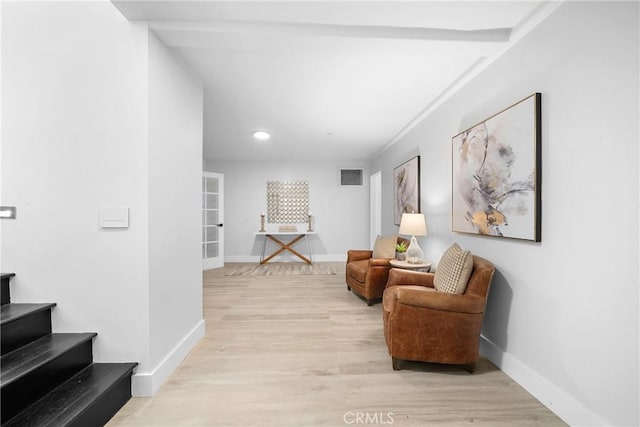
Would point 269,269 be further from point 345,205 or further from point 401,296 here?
point 401,296

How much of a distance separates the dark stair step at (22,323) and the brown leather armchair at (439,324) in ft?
6.96

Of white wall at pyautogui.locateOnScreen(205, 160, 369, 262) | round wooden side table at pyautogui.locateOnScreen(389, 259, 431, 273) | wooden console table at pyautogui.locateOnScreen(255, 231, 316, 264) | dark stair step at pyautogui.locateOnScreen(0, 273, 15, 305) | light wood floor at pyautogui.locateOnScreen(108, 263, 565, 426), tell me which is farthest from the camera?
white wall at pyautogui.locateOnScreen(205, 160, 369, 262)

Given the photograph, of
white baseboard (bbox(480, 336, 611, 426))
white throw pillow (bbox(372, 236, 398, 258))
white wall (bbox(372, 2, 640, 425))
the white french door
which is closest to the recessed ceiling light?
the white french door

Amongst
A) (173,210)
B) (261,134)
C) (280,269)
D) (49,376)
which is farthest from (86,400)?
(280,269)

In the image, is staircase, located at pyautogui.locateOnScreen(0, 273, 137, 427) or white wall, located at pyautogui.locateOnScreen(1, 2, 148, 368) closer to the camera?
staircase, located at pyautogui.locateOnScreen(0, 273, 137, 427)

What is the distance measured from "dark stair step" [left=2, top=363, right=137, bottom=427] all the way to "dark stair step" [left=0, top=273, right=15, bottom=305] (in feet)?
2.05

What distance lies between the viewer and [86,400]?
4.38ft

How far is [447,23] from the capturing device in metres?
1.71

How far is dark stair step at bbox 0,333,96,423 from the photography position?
3.95ft

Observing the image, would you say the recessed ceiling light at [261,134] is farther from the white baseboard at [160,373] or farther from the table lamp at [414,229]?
the white baseboard at [160,373]

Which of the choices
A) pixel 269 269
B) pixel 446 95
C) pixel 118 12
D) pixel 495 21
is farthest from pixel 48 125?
pixel 269 269

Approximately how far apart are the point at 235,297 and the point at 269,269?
6.03 feet

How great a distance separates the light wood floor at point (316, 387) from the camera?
146 cm

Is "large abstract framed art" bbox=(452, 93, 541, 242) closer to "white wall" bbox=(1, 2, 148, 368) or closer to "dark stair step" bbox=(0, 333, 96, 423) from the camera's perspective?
"white wall" bbox=(1, 2, 148, 368)
